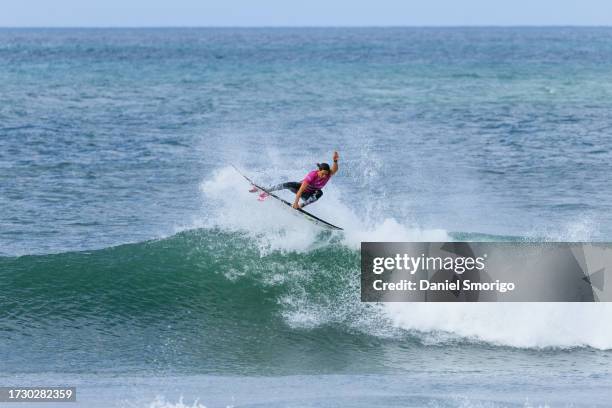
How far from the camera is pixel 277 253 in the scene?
759 inches

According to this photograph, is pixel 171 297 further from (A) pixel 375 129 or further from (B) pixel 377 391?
(A) pixel 375 129

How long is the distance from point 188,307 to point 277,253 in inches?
103

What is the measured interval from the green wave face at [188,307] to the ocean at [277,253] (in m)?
0.05

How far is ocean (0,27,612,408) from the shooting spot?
13.9 m

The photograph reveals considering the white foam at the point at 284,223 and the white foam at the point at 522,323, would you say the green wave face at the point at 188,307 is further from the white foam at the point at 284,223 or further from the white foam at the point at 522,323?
the white foam at the point at 522,323

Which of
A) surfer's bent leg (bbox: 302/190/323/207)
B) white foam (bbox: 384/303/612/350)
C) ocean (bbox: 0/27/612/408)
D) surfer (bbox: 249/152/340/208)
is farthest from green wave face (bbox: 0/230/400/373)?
surfer (bbox: 249/152/340/208)

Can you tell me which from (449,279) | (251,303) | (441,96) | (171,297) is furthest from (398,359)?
(441,96)

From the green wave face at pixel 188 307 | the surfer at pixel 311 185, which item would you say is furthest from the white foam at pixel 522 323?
the surfer at pixel 311 185

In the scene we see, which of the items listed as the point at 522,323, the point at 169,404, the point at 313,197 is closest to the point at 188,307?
the point at 313,197

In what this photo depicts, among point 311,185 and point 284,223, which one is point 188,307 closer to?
point 284,223

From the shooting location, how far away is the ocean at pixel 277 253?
1392 centimetres

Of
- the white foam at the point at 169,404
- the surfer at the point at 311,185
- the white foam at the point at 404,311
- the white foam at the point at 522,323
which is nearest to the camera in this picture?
the white foam at the point at 169,404

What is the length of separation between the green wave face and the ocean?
0.05 metres

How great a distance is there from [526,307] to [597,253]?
84.5 inches
